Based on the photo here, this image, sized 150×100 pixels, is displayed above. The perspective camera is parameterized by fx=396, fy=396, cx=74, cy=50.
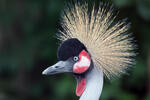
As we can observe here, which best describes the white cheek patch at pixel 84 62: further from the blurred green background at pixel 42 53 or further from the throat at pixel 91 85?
the blurred green background at pixel 42 53

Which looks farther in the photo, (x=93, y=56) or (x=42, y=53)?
(x=42, y=53)

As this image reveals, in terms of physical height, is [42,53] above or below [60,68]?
above

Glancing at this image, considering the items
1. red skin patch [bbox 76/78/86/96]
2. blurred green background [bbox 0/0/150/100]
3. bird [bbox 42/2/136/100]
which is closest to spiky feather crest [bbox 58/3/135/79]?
bird [bbox 42/2/136/100]

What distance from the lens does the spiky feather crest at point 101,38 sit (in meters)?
2.14

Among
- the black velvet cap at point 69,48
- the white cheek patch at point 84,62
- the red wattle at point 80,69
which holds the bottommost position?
the red wattle at point 80,69

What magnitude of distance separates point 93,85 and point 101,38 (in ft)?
0.89

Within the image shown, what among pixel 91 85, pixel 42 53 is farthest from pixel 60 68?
pixel 42 53

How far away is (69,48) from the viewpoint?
2.10 metres

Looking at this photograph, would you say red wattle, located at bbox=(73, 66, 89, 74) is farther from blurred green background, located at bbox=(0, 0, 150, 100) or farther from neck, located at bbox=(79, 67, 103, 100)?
blurred green background, located at bbox=(0, 0, 150, 100)

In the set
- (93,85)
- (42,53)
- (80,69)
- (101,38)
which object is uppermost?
(42,53)

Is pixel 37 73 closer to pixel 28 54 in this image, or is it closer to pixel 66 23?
pixel 28 54

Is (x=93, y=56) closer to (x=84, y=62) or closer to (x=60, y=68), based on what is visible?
(x=84, y=62)

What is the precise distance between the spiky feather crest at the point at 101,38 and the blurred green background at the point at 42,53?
1130 millimetres

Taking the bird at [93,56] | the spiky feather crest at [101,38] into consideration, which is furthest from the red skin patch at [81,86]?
the spiky feather crest at [101,38]
